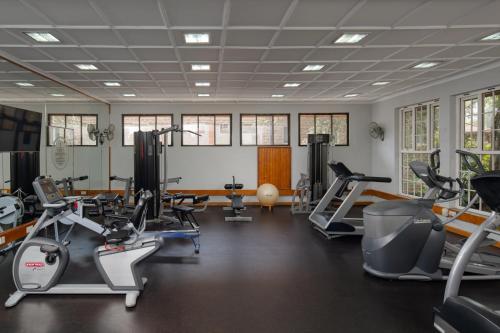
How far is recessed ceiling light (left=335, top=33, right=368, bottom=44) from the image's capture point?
13.0ft

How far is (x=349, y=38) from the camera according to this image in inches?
161

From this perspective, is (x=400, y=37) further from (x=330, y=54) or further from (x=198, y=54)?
(x=198, y=54)

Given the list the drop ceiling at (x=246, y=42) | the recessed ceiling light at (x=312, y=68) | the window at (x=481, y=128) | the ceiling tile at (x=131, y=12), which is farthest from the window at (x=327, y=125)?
the ceiling tile at (x=131, y=12)

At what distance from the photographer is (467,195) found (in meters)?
5.76

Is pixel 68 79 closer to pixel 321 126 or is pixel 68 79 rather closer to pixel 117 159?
pixel 117 159

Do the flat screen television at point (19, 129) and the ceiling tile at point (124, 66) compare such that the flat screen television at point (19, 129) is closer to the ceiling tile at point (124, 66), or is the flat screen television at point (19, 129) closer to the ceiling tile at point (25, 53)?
the ceiling tile at point (25, 53)

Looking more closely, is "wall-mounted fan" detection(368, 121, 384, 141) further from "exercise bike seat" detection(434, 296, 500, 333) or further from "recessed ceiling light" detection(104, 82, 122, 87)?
"exercise bike seat" detection(434, 296, 500, 333)

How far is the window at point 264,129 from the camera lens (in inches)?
356

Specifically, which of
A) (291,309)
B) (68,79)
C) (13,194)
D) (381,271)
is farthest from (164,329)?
(68,79)

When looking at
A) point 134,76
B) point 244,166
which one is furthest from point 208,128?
point 134,76

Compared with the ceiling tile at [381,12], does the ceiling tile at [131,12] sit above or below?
below

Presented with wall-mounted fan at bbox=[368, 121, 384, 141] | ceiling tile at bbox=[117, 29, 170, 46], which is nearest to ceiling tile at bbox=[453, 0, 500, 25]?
ceiling tile at bbox=[117, 29, 170, 46]

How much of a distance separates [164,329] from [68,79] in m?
5.33

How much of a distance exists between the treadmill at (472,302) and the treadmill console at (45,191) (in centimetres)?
361
